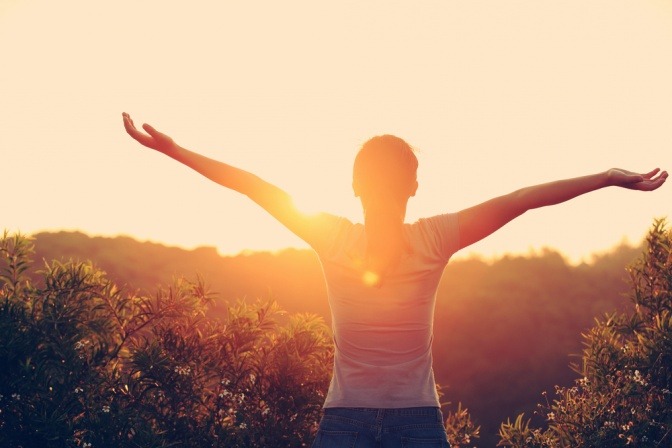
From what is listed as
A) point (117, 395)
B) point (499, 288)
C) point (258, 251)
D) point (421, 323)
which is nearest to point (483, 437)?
point (499, 288)

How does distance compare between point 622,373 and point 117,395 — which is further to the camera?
point 622,373

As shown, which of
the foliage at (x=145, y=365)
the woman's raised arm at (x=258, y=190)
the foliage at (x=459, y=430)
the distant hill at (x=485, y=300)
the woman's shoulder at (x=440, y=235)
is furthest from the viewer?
the distant hill at (x=485, y=300)

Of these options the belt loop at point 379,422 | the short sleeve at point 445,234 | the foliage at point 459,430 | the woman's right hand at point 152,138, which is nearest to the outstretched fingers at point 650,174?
the short sleeve at point 445,234

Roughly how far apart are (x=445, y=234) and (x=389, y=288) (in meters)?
0.29

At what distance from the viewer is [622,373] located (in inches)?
205

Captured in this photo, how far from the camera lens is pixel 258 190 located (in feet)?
9.14

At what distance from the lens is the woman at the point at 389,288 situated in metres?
2.55

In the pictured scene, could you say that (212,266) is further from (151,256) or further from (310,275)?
(310,275)

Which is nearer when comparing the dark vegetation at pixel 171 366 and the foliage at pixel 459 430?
the dark vegetation at pixel 171 366

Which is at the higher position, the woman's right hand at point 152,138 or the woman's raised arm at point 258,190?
the woman's right hand at point 152,138

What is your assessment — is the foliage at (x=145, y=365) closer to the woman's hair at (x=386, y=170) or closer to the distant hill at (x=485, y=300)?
the woman's hair at (x=386, y=170)

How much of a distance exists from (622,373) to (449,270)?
1358cm

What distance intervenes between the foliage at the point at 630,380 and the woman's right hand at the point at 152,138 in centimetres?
329

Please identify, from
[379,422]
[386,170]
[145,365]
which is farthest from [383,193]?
[145,365]
